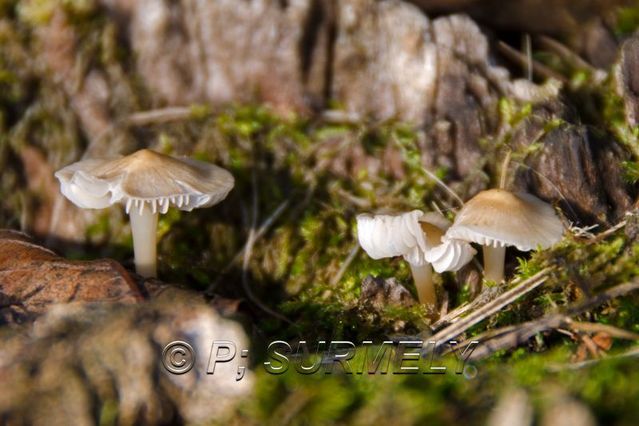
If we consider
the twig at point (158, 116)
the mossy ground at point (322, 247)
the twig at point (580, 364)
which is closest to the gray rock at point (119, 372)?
the mossy ground at point (322, 247)

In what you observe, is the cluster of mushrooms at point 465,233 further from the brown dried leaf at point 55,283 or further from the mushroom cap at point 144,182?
the brown dried leaf at point 55,283

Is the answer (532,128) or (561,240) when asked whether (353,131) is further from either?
(561,240)

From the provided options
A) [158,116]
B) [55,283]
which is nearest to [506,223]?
[55,283]

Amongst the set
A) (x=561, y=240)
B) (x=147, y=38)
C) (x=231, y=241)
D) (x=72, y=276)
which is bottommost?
(x=231, y=241)

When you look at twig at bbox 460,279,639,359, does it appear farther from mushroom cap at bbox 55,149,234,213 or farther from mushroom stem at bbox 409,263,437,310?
mushroom cap at bbox 55,149,234,213

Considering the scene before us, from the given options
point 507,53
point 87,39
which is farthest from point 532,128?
point 87,39

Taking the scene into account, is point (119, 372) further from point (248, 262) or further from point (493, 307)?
point (248, 262)
